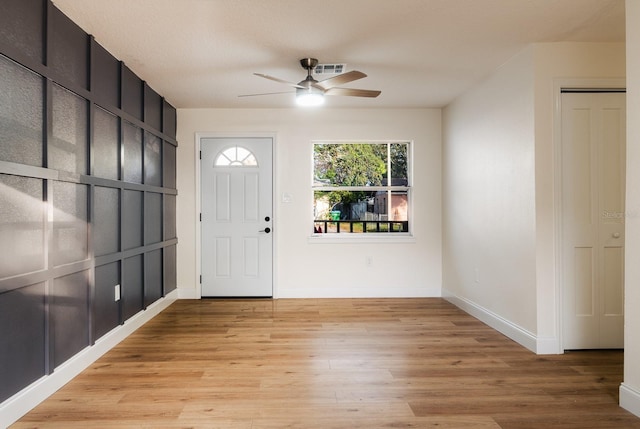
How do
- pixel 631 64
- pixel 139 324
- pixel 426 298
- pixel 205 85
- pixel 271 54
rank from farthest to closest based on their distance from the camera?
pixel 426 298, pixel 205 85, pixel 139 324, pixel 271 54, pixel 631 64

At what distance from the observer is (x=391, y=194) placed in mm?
4953

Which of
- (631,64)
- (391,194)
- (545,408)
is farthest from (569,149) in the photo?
(391,194)

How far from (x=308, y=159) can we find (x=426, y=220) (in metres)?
1.77

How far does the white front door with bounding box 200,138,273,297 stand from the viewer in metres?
4.79

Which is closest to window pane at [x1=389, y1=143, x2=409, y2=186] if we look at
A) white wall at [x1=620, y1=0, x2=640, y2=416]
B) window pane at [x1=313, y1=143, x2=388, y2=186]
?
window pane at [x1=313, y1=143, x2=388, y2=186]

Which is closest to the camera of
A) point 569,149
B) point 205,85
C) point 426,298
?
point 569,149

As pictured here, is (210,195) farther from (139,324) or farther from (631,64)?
(631,64)

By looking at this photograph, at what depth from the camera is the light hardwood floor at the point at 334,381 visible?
78.1 inches

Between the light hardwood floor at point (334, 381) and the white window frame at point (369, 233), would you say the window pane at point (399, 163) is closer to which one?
the white window frame at point (369, 233)

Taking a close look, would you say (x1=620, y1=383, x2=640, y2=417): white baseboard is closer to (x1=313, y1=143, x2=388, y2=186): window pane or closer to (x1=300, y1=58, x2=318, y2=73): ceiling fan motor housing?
(x1=300, y1=58, x2=318, y2=73): ceiling fan motor housing

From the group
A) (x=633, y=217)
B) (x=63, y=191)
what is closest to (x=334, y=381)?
(x=633, y=217)

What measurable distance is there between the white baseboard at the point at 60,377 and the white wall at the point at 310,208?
1563mm

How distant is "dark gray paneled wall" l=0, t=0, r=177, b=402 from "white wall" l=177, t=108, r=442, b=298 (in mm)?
1047

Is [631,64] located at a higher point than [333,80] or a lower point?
lower
